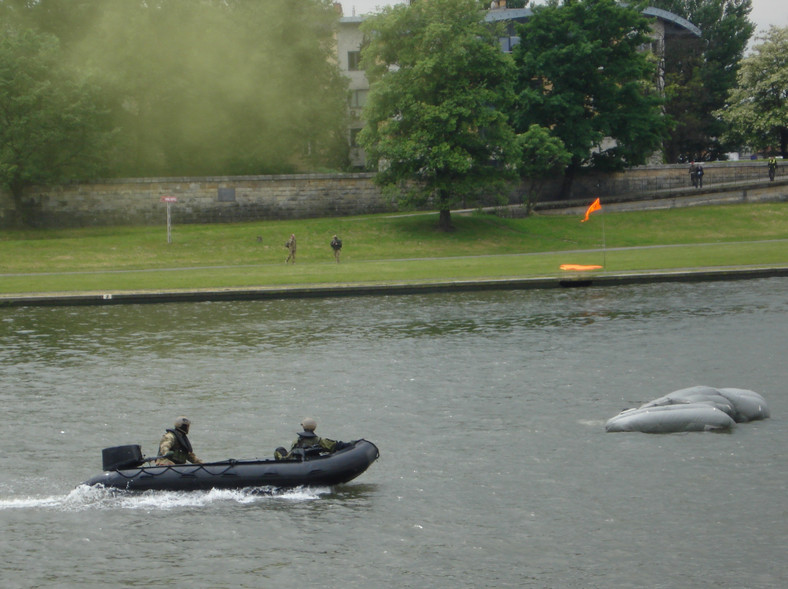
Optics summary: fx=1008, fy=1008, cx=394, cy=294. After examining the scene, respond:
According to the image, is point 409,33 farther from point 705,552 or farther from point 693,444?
point 705,552

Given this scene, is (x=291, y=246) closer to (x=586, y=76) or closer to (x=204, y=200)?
(x=204, y=200)

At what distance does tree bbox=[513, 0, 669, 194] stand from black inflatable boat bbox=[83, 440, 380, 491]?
56715mm

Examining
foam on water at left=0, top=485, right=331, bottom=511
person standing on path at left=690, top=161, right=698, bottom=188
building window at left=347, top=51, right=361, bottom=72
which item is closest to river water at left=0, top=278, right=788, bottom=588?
foam on water at left=0, top=485, right=331, bottom=511

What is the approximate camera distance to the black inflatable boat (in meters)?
18.5

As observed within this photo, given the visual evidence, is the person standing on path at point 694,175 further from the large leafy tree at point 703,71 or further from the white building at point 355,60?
the white building at point 355,60

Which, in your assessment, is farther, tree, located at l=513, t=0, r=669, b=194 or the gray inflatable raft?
tree, located at l=513, t=0, r=669, b=194

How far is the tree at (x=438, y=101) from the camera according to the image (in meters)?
62.5

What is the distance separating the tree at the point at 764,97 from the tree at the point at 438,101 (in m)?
29.8

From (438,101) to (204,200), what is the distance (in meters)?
18.0

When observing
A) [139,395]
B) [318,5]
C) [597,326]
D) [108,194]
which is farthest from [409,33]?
[139,395]

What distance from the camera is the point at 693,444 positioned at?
2088 centimetres

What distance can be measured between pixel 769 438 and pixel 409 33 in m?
47.9

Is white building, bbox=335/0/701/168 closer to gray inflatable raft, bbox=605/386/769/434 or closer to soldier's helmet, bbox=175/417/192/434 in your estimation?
gray inflatable raft, bbox=605/386/769/434

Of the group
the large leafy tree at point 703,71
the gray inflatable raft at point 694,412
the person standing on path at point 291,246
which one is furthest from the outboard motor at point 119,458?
the large leafy tree at point 703,71
